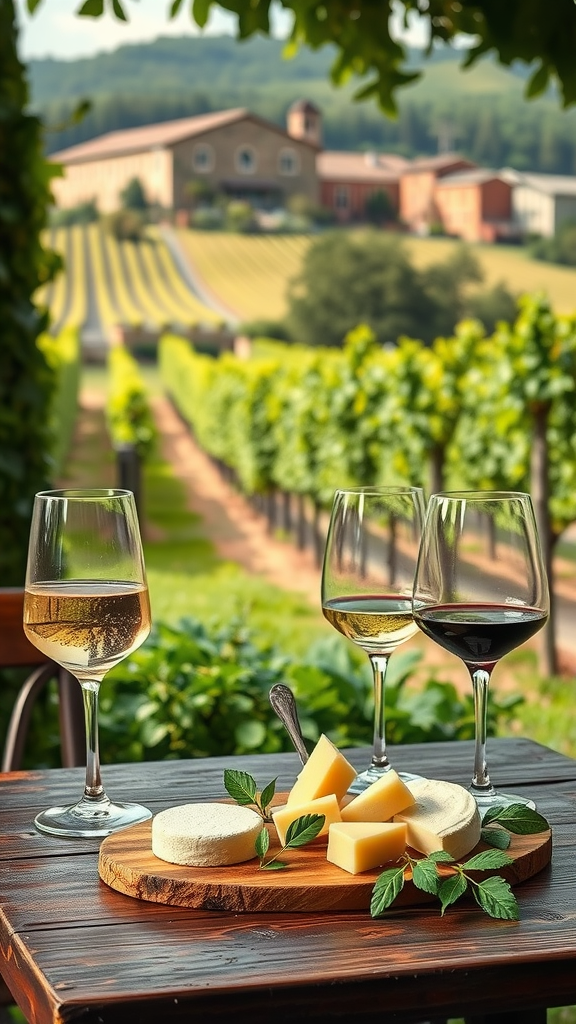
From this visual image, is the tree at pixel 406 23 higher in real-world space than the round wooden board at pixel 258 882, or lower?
higher

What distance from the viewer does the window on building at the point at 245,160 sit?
245 ft

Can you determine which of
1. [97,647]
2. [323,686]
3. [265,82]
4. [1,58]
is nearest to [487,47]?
[1,58]

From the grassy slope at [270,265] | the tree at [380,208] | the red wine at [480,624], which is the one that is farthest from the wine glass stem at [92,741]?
the tree at [380,208]

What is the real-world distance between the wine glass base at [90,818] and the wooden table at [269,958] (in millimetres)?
94

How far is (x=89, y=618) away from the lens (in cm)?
131

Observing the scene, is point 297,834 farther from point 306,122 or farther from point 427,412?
point 306,122

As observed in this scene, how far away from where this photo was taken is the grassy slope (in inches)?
2442

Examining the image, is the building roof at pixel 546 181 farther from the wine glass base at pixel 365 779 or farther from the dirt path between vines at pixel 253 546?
the wine glass base at pixel 365 779

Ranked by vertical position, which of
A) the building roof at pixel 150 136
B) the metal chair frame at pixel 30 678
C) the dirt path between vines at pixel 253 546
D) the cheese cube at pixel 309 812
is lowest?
the dirt path between vines at pixel 253 546

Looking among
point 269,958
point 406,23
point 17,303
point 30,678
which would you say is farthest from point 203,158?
point 269,958

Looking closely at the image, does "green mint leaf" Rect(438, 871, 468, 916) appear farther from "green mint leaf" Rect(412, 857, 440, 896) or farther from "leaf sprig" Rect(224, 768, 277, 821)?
"leaf sprig" Rect(224, 768, 277, 821)

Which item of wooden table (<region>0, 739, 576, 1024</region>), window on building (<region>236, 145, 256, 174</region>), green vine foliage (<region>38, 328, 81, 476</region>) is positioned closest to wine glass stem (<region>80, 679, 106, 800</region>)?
wooden table (<region>0, 739, 576, 1024</region>)

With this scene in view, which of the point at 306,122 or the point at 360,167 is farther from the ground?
the point at 306,122

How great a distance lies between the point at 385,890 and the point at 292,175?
7763 cm
